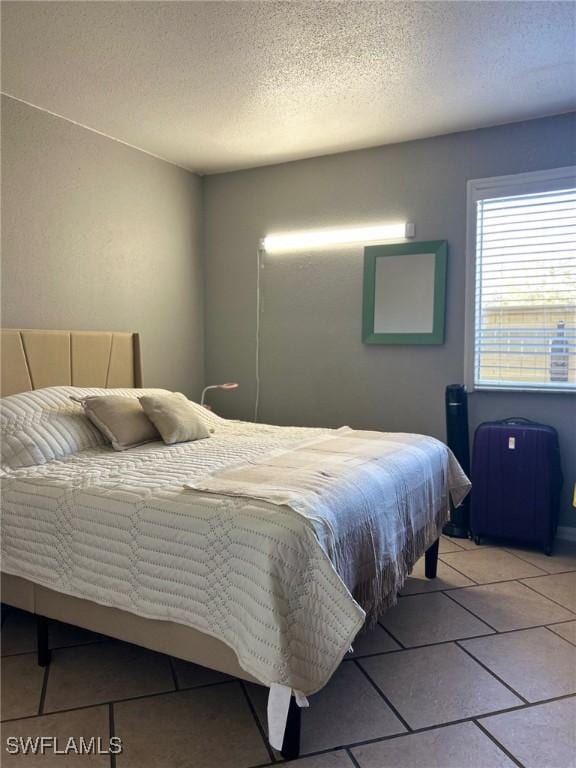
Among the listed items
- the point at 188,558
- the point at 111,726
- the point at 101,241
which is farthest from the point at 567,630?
the point at 101,241

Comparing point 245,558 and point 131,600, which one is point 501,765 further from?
point 131,600

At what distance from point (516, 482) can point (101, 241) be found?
2890mm

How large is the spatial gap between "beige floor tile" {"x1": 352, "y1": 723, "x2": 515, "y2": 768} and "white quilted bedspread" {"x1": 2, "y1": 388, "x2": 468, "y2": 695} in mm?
328

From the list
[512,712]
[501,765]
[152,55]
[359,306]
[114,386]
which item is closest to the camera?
[501,765]

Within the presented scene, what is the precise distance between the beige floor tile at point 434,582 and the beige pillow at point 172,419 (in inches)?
49.1

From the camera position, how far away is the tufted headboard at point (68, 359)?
2893mm

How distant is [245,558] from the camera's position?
154cm

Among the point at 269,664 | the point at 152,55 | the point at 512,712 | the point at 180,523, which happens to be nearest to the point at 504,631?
the point at 512,712

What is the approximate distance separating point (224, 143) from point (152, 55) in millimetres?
1161

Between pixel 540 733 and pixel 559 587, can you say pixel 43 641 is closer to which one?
pixel 540 733

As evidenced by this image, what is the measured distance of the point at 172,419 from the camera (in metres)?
2.78

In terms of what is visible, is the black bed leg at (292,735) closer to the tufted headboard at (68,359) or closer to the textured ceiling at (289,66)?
the tufted headboard at (68,359)

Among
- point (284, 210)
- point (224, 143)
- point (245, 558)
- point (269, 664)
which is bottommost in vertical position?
point (269, 664)

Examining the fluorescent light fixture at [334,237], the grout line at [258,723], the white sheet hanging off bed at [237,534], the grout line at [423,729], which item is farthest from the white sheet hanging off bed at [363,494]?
the fluorescent light fixture at [334,237]
